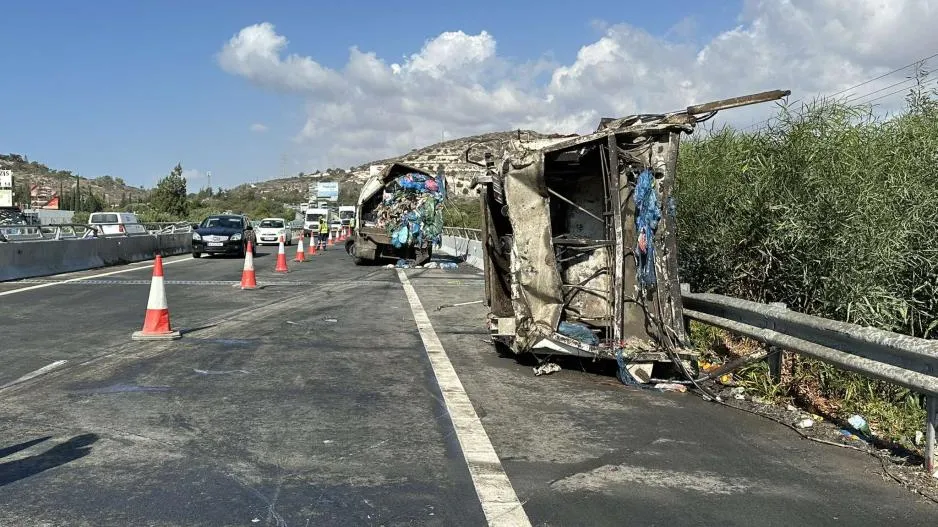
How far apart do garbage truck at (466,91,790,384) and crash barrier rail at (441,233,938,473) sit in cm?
63

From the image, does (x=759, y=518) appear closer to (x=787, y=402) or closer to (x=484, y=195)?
(x=787, y=402)

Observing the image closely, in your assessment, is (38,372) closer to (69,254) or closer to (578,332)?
(578,332)

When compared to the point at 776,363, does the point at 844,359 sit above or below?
above

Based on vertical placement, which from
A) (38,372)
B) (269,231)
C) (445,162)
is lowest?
(38,372)

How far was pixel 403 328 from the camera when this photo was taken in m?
12.0

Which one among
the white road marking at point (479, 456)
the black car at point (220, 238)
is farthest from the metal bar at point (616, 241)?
the black car at point (220, 238)

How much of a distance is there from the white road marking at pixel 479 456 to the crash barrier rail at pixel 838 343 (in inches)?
108

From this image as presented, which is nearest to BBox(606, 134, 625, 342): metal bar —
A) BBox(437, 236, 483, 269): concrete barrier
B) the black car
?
BBox(437, 236, 483, 269): concrete barrier

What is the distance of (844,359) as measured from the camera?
6.19 metres

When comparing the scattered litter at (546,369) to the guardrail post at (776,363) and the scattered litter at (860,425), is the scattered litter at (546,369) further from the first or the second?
the scattered litter at (860,425)

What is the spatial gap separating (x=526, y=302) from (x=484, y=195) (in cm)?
175

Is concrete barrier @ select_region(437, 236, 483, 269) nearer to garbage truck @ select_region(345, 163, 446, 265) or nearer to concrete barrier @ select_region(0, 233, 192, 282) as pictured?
garbage truck @ select_region(345, 163, 446, 265)

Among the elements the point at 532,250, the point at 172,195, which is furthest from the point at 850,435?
the point at 172,195

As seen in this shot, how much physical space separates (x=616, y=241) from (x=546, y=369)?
1.54 meters
